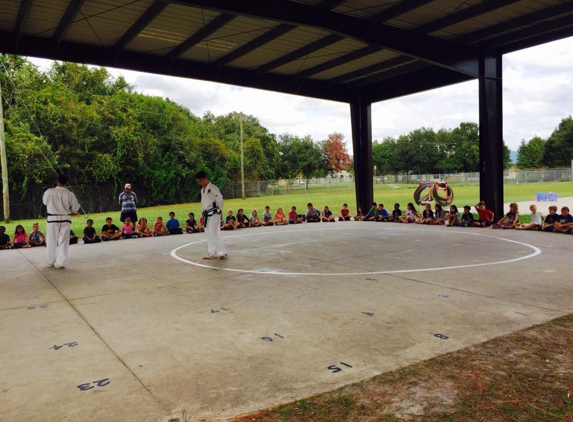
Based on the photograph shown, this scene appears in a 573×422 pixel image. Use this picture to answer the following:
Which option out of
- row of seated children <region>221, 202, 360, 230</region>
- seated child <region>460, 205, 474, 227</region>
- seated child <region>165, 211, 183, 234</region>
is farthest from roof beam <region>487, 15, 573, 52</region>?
seated child <region>165, 211, 183, 234</region>

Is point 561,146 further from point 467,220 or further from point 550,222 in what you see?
point 550,222

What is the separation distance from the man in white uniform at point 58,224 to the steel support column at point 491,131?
40.8ft

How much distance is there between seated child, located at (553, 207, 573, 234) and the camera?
464 inches

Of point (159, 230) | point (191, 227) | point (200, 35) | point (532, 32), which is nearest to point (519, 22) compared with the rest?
point (532, 32)

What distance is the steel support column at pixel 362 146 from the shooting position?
62.6 ft

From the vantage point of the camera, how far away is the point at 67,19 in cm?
1099

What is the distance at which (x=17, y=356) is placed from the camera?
3963 mm

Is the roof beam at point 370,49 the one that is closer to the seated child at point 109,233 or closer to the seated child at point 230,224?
the seated child at point 230,224

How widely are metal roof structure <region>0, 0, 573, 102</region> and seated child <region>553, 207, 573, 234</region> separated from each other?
5221 millimetres

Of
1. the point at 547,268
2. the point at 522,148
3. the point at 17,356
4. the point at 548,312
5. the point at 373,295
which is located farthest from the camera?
the point at 522,148

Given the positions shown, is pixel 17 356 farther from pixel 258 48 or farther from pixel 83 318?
pixel 258 48

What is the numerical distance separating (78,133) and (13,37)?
16080 millimetres

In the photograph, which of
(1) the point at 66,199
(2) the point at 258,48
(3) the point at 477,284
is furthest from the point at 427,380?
(2) the point at 258,48

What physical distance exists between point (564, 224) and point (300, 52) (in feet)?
30.4
